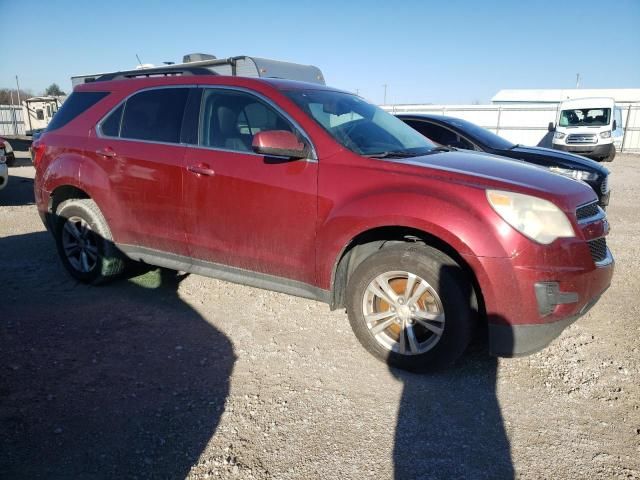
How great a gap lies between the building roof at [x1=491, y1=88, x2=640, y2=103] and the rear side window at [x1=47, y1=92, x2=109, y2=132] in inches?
1568

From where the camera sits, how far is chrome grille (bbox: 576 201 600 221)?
9.55ft

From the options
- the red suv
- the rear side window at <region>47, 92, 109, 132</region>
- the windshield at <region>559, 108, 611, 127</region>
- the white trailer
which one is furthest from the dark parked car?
the white trailer

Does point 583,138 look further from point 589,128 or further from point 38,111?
point 38,111

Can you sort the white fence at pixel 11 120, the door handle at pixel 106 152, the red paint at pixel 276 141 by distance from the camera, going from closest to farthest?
the red paint at pixel 276 141
the door handle at pixel 106 152
the white fence at pixel 11 120

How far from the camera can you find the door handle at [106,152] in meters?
4.09

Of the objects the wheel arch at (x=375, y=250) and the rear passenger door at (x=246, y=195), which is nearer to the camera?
the wheel arch at (x=375, y=250)

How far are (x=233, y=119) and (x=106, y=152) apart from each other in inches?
50.9

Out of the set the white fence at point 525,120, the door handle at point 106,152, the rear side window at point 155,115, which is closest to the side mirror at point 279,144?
the rear side window at point 155,115

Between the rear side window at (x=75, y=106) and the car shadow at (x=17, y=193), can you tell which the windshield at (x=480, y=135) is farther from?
the car shadow at (x=17, y=193)

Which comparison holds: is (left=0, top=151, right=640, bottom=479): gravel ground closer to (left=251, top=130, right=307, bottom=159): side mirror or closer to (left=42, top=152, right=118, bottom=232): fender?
(left=42, top=152, right=118, bottom=232): fender

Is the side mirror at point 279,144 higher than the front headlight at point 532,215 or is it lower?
higher

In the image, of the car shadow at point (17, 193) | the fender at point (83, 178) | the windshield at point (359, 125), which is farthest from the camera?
the car shadow at point (17, 193)

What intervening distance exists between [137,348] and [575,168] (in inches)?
236

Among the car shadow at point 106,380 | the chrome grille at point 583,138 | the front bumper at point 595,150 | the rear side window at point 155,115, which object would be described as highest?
the rear side window at point 155,115
